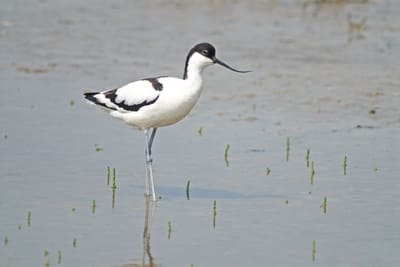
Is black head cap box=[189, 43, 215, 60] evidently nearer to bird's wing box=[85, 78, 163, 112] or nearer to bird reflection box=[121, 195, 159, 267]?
bird's wing box=[85, 78, 163, 112]

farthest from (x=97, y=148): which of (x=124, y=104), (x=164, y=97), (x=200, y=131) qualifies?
(x=164, y=97)

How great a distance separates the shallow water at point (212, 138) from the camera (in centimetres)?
750

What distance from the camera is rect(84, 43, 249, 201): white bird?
8820 mm

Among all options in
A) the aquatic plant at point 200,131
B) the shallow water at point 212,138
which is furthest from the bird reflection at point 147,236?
the aquatic plant at point 200,131

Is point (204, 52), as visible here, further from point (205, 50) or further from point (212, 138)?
point (212, 138)

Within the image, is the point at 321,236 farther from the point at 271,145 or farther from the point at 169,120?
the point at 271,145

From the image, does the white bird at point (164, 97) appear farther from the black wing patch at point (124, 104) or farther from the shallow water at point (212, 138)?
the shallow water at point (212, 138)

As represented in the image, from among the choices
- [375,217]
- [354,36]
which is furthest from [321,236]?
[354,36]

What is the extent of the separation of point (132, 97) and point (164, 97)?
35cm

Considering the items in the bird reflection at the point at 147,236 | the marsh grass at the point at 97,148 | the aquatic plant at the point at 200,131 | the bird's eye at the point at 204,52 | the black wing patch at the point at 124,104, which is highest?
the bird's eye at the point at 204,52

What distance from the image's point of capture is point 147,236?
762 centimetres

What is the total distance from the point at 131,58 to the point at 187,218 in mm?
5834

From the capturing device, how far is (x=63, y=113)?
436 inches

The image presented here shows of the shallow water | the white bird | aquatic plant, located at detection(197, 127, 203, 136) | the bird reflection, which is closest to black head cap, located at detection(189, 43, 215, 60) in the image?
the white bird
